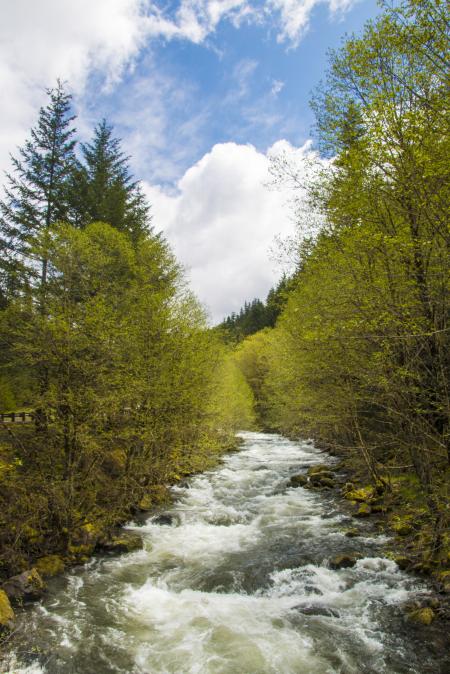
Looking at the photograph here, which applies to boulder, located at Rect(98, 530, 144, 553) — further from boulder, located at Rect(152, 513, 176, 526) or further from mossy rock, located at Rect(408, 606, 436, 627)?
mossy rock, located at Rect(408, 606, 436, 627)

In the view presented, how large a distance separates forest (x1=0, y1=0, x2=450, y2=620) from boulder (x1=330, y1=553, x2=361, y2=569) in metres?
1.48

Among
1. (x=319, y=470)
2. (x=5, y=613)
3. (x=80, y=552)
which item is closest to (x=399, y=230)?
Result: (x=5, y=613)

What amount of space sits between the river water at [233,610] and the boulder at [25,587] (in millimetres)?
291

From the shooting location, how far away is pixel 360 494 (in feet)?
52.2

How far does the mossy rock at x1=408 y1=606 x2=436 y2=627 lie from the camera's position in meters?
7.70

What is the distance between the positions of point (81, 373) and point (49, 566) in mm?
4970

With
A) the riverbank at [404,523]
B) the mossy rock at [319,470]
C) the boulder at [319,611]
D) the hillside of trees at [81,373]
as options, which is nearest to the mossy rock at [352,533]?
the riverbank at [404,523]

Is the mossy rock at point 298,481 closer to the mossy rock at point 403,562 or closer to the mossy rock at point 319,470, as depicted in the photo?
the mossy rock at point 319,470

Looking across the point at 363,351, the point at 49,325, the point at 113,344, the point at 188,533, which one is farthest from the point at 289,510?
the point at 49,325

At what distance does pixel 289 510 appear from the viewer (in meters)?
15.7

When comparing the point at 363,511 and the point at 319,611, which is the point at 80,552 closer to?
the point at 319,611

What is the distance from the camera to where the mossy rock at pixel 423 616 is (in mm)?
7701

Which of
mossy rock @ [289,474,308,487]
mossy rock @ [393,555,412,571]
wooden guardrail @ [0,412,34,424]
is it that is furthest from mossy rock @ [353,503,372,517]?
wooden guardrail @ [0,412,34,424]

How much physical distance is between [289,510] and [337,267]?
10.0m
